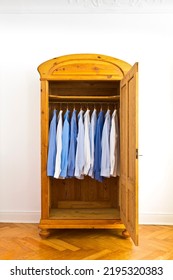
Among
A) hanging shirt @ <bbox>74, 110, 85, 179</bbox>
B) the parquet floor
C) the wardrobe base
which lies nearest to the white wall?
the parquet floor

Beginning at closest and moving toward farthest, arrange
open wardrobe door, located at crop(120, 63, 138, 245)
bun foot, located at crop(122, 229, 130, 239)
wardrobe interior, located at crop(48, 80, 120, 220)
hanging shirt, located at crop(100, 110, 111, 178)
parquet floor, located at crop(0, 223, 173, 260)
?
1. open wardrobe door, located at crop(120, 63, 138, 245)
2. parquet floor, located at crop(0, 223, 173, 260)
3. bun foot, located at crop(122, 229, 130, 239)
4. hanging shirt, located at crop(100, 110, 111, 178)
5. wardrobe interior, located at crop(48, 80, 120, 220)

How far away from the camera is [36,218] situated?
372 cm

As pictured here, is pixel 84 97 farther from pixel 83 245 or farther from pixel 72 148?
pixel 83 245

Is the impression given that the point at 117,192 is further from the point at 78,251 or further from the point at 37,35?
the point at 37,35

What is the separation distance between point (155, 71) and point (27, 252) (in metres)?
2.68

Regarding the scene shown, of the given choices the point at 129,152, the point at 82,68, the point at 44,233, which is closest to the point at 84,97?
the point at 82,68

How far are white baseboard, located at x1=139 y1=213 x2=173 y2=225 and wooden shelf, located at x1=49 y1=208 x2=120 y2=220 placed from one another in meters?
0.45

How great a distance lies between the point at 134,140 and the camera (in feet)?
8.32

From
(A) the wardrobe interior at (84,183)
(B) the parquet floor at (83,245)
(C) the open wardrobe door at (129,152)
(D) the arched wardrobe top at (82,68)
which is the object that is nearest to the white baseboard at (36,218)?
(B) the parquet floor at (83,245)

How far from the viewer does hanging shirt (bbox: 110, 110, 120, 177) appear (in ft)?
10.6

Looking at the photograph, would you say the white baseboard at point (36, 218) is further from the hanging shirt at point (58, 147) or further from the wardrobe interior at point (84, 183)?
the hanging shirt at point (58, 147)

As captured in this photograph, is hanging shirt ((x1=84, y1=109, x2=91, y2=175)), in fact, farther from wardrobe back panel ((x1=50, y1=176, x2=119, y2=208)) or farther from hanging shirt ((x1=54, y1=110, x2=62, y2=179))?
wardrobe back panel ((x1=50, y1=176, x2=119, y2=208))
